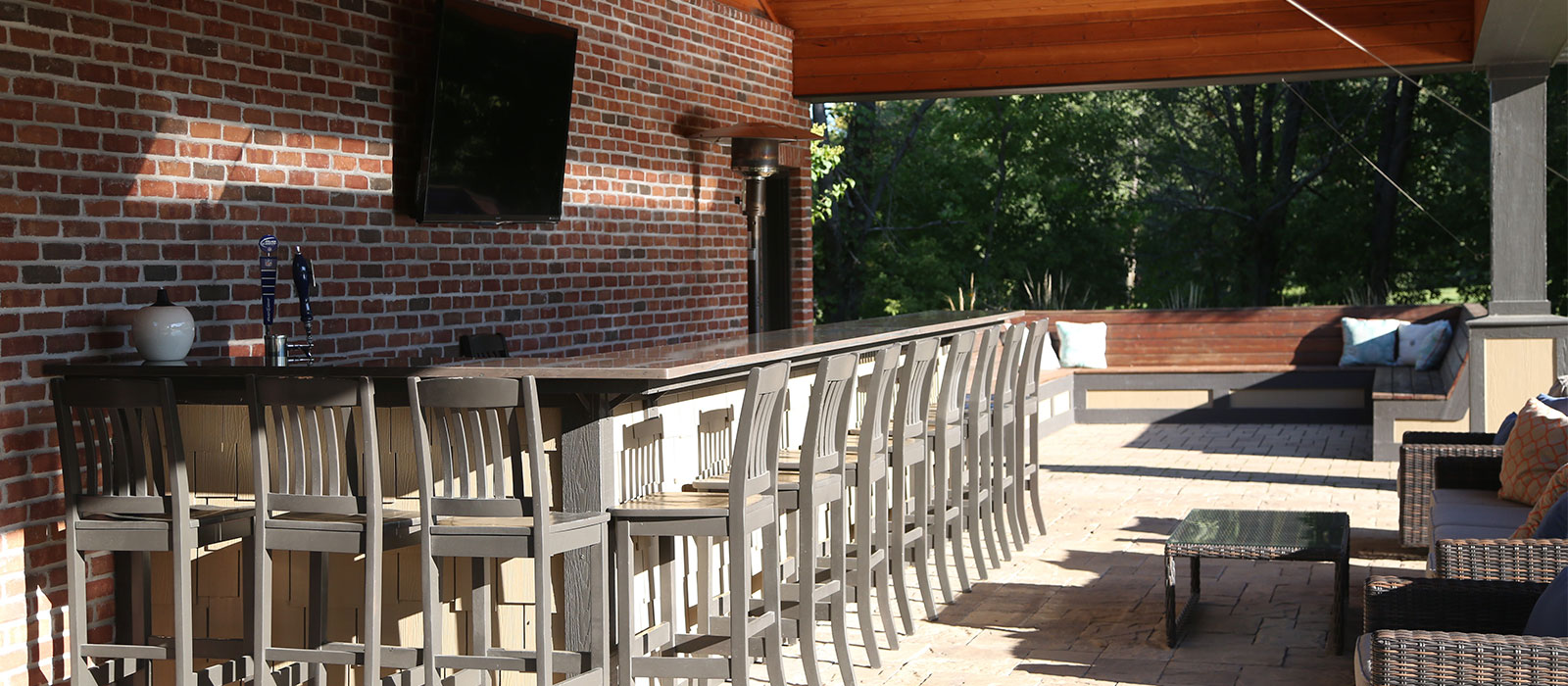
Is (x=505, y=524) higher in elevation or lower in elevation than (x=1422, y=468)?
higher

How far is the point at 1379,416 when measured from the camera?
32.2ft

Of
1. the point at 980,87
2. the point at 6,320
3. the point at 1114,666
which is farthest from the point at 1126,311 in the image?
the point at 6,320

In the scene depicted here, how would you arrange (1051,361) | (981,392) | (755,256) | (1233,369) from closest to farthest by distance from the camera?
(981,392), (755,256), (1233,369), (1051,361)

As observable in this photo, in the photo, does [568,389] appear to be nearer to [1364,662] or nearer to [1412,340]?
[1364,662]

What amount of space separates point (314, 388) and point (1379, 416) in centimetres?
803

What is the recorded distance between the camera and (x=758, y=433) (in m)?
4.09

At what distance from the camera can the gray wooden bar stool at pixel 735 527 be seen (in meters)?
3.91

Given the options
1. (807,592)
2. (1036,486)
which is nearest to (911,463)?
(807,592)

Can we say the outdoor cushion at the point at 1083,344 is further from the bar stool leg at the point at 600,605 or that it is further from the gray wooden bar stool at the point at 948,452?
the bar stool leg at the point at 600,605

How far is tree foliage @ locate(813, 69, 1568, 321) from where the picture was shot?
63.6ft

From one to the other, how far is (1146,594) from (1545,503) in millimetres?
1797

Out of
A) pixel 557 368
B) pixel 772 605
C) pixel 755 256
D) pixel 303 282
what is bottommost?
pixel 772 605

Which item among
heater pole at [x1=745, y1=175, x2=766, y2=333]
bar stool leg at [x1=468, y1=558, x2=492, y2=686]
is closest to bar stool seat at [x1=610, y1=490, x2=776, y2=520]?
bar stool leg at [x1=468, y1=558, x2=492, y2=686]

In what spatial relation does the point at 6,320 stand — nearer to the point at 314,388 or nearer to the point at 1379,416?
the point at 314,388
